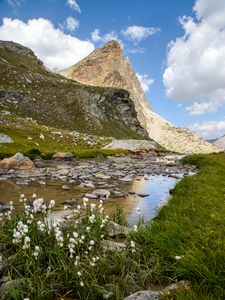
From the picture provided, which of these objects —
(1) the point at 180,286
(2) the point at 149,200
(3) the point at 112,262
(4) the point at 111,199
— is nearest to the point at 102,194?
(4) the point at 111,199

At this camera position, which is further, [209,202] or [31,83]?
[31,83]

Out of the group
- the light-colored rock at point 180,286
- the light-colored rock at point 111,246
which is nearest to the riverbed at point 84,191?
the light-colored rock at point 111,246

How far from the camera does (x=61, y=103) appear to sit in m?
117

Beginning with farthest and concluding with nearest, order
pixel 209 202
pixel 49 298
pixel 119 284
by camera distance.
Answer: pixel 209 202 → pixel 119 284 → pixel 49 298

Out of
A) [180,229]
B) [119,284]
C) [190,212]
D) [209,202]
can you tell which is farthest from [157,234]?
[209,202]

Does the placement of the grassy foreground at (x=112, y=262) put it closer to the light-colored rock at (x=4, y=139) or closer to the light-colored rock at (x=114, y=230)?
the light-colored rock at (x=114, y=230)

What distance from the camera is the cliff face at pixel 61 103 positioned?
342 feet

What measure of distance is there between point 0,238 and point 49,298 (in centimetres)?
298

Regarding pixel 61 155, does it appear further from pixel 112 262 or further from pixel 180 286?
pixel 180 286

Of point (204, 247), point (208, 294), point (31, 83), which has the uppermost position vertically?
point (31, 83)

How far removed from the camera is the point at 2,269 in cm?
765

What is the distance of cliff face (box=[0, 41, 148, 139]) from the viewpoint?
342 feet

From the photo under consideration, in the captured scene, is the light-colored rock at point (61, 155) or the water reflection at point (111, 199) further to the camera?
the light-colored rock at point (61, 155)

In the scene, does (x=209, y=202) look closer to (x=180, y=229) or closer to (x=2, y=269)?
(x=180, y=229)
